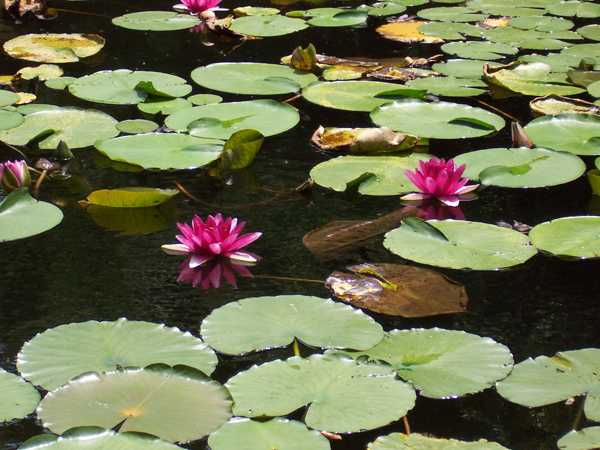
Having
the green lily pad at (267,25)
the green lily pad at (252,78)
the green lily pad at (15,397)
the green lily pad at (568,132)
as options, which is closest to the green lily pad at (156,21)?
the green lily pad at (267,25)

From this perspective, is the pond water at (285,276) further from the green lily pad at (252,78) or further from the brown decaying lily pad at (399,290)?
the green lily pad at (252,78)

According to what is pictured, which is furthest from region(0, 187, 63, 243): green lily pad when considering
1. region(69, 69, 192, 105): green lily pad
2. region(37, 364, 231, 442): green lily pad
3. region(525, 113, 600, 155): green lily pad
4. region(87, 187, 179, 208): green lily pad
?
region(525, 113, 600, 155): green lily pad

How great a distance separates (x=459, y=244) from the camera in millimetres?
2094

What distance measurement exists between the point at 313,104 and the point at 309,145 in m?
0.54

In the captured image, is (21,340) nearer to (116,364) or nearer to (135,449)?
(116,364)

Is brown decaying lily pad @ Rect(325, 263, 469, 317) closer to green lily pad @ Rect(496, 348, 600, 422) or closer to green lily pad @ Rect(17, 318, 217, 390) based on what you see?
green lily pad @ Rect(496, 348, 600, 422)

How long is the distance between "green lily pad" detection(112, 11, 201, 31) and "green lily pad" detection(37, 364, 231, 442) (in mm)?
3474

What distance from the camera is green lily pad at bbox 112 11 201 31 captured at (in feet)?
14.8

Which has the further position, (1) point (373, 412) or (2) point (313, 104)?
(2) point (313, 104)

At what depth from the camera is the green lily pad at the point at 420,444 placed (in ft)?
4.22

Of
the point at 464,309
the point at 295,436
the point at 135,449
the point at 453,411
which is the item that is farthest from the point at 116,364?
the point at 464,309

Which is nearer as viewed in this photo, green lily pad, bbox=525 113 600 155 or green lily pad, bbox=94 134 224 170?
green lily pad, bbox=94 134 224 170

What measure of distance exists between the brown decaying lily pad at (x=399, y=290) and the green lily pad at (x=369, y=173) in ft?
1.71

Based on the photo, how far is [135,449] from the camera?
1253 millimetres
